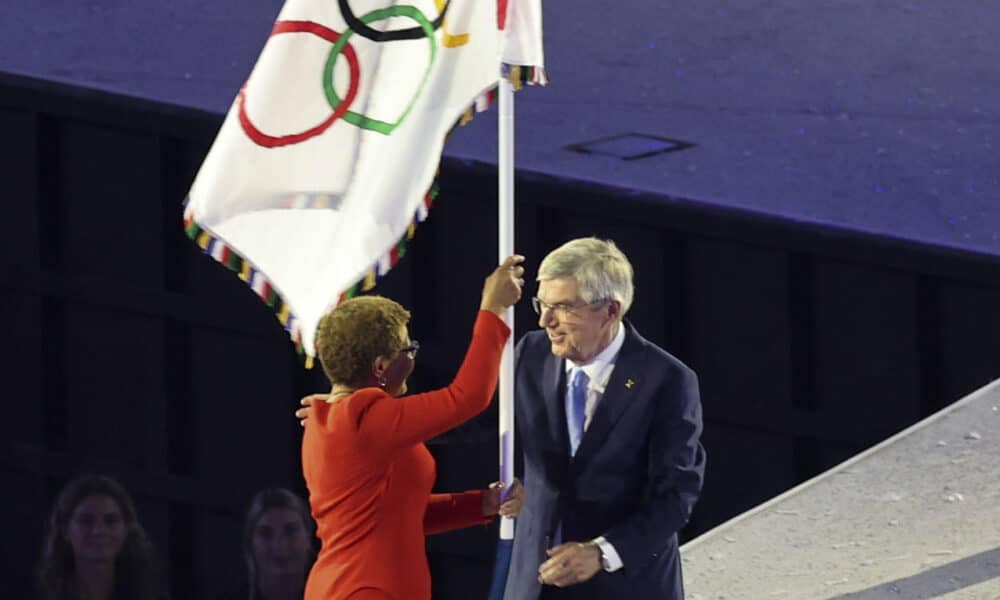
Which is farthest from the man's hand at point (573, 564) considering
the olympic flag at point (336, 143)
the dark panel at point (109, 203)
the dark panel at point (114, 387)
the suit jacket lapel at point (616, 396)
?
the dark panel at point (114, 387)

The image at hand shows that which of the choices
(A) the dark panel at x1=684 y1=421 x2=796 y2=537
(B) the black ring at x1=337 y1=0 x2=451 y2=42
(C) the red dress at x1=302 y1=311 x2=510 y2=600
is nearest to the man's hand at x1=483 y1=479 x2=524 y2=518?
(C) the red dress at x1=302 y1=311 x2=510 y2=600

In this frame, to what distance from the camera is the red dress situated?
4137 millimetres

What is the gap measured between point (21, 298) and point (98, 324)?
38 centimetres

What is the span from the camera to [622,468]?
13.8 ft

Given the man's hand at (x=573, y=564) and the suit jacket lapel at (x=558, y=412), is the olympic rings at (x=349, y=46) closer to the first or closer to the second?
the suit jacket lapel at (x=558, y=412)

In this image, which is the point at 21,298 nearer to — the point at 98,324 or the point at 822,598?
the point at 98,324

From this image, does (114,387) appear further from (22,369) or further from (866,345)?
(866,345)

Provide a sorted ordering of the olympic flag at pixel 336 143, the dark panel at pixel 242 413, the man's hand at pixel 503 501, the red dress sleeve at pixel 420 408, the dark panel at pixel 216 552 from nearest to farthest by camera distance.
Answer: the red dress sleeve at pixel 420 408, the man's hand at pixel 503 501, the olympic flag at pixel 336 143, the dark panel at pixel 242 413, the dark panel at pixel 216 552

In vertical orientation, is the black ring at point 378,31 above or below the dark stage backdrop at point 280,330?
above

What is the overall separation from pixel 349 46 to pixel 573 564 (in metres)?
1.16

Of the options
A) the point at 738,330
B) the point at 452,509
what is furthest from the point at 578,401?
the point at 738,330

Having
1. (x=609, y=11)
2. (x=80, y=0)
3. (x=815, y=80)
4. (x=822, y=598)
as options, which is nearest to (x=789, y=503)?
(x=822, y=598)

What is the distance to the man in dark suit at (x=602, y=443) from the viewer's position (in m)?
4.16

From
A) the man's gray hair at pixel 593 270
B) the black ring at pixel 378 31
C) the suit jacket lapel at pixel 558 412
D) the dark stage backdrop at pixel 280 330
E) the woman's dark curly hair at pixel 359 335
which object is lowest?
the dark stage backdrop at pixel 280 330
